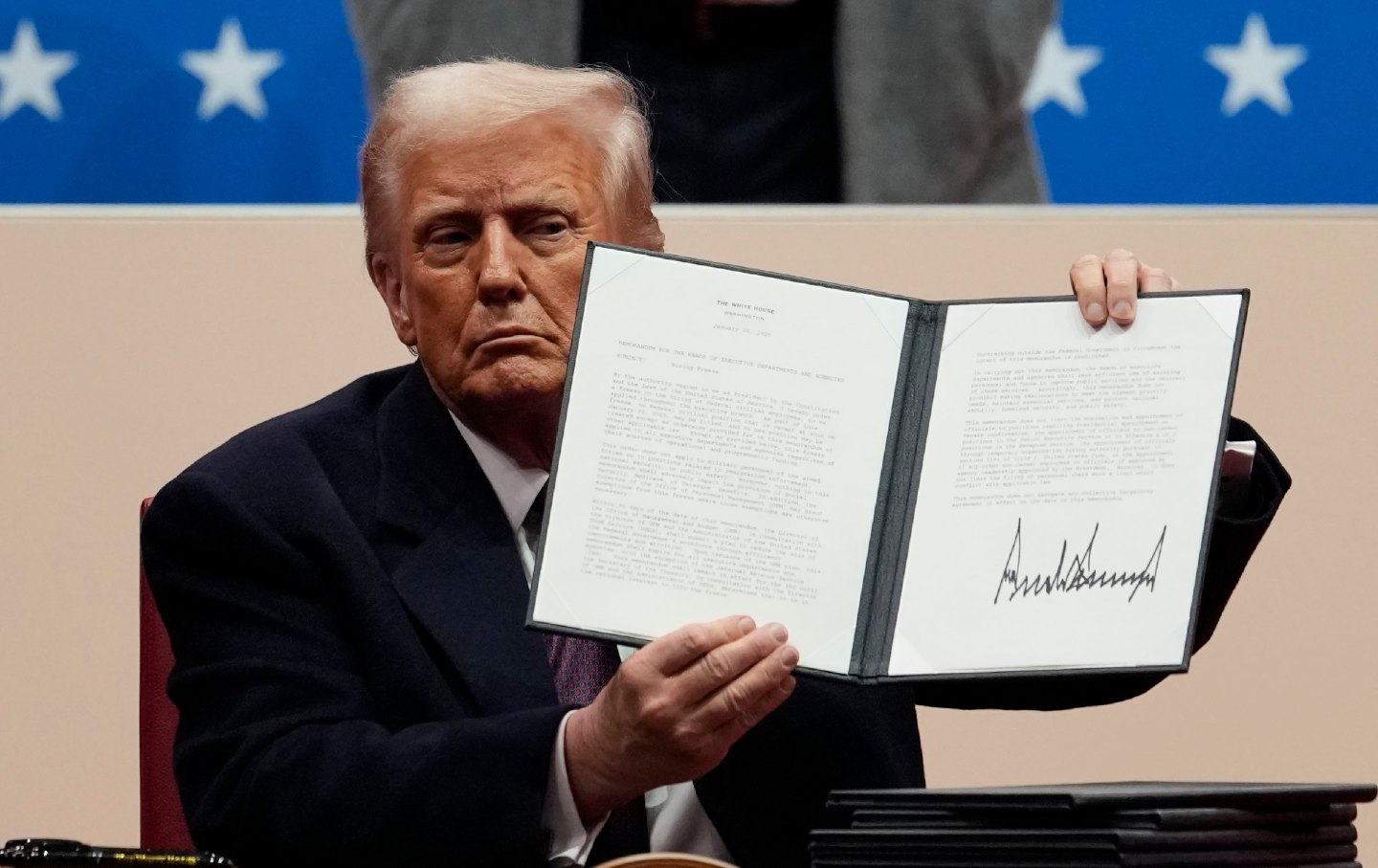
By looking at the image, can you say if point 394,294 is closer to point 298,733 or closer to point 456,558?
point 456,558

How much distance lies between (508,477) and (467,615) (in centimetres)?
23

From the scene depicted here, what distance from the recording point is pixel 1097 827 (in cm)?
139

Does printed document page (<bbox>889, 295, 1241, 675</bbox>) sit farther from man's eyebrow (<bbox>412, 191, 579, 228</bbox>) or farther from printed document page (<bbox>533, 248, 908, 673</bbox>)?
man's eyebrow (<bbox>412, 191, 579, 228</bbox>)

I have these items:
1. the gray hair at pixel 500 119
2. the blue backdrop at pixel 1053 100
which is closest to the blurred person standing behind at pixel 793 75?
the blue backdrop at pixel 1053 100

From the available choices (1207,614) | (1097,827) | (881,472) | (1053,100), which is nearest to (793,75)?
(1053,100)

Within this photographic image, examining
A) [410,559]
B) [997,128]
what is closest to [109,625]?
[410,559]

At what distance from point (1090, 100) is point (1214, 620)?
1.22 meters

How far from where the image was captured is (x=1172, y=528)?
161cm

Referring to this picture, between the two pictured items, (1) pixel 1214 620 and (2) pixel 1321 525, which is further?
(2) pixel 1321 525

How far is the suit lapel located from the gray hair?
25 centimetres

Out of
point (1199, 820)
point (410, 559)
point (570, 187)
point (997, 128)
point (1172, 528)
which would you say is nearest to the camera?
point (1199, 820)

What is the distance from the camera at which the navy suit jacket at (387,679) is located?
1671 millimetres

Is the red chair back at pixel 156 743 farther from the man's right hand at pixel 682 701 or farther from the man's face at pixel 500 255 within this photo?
the man's right hand at pixel 682 701

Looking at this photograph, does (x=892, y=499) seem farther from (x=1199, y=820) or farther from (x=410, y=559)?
(x=410, y=559)
